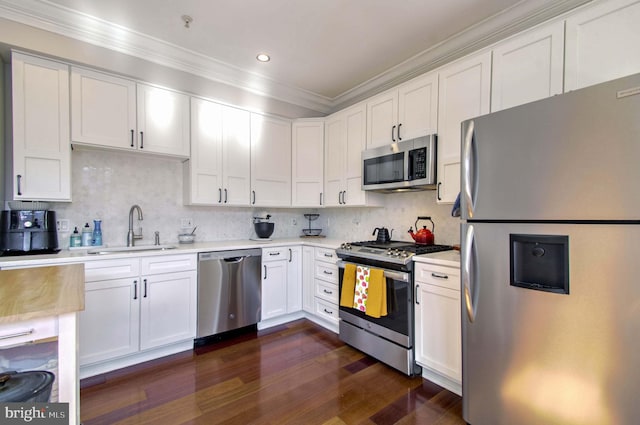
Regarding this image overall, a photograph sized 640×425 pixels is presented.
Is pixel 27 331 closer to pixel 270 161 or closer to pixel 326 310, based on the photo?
pixel 326 310

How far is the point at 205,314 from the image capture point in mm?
2738

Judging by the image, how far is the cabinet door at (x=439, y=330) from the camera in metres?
1.97

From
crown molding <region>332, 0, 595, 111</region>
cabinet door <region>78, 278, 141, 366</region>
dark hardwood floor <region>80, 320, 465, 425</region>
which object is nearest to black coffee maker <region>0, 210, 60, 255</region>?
cabinet door <region>78, 278, 141, 366</region>

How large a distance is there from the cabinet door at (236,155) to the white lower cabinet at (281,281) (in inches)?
28.6

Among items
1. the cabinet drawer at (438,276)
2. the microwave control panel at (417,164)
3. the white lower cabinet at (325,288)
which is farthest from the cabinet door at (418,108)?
the white lower cabinet at (325,288)

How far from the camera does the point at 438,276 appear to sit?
2057mm

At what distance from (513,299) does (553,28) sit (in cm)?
167

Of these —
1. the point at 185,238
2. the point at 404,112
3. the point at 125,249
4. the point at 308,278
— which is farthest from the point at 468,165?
the point at 125,249

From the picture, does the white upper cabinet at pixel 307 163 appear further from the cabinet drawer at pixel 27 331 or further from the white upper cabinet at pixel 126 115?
the cabinet drawer at pixel 27 331

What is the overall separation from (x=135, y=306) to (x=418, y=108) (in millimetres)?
2920

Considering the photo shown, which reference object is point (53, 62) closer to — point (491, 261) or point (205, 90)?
point (205, 90)

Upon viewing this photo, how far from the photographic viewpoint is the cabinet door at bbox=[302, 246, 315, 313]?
130 inches

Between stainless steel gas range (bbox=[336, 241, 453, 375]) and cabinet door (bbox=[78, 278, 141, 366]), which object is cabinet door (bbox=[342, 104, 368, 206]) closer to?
stainless steel gas range (bbox=[336, 241, 453, 375])

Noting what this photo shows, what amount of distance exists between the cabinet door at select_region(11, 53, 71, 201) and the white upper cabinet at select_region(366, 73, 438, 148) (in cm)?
267
